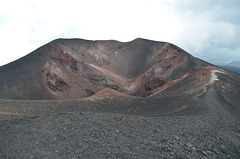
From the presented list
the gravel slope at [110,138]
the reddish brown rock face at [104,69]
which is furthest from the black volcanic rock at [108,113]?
the reddish brown rock face at [104,69]

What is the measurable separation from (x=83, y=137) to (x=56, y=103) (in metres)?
9.56

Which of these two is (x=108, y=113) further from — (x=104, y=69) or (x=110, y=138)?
(x=104, y=69)

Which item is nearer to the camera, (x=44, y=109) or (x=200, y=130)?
(x=200, y=130)

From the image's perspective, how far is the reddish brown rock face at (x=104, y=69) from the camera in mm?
27875

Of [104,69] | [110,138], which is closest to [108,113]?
[110,138]

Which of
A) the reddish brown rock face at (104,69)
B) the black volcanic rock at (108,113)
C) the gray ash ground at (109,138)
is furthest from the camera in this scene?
the reddish brown rock face at (104,69)

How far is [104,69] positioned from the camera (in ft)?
136

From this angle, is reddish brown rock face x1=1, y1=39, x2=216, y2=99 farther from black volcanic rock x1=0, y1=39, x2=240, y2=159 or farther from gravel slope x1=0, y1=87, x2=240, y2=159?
gravel slope x1=0, y1=87, x2=240, y2=159

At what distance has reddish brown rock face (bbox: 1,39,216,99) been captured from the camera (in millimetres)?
27875

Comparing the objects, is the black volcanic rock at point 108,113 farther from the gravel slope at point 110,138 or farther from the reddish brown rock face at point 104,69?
the reddish brown rock face at point 104,69

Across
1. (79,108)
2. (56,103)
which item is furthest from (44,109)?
(79,108)

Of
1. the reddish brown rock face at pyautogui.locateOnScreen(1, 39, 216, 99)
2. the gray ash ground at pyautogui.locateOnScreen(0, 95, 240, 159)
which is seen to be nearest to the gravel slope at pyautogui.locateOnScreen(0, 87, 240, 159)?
the gray ash ground at pyautogui.locateOnScreen(0, 95, 240, 159)

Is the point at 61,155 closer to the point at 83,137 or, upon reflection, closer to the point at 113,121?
the point at 83,137

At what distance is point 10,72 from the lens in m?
31.1
